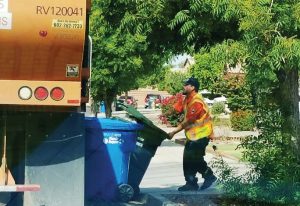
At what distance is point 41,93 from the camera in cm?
498

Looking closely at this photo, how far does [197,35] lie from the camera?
21.1 ft

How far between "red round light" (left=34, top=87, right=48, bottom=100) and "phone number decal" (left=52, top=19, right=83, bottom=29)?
546mm

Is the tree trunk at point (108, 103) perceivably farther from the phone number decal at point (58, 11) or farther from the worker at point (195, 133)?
the phone number decal at point (58, 11)

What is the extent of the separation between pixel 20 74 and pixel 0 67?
0.55ft

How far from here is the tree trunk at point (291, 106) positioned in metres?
7.07

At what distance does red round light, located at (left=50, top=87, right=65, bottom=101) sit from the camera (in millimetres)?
4988

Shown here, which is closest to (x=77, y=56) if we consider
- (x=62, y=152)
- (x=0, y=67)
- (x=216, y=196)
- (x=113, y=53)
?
(x=0, y=67)

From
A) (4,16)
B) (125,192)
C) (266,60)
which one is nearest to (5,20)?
(4,16)

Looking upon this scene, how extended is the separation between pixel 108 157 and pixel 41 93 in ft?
7.47

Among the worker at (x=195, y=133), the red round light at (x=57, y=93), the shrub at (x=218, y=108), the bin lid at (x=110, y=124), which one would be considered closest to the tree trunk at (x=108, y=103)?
the worker at (x=195, y=133)

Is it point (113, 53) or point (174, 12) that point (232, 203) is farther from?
point (113, 53)

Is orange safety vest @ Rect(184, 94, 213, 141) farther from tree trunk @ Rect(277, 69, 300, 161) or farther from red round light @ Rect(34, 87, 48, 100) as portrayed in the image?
red round light @ Rect(34, 87, 48, 100)

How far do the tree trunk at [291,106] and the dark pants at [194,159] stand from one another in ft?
6.47

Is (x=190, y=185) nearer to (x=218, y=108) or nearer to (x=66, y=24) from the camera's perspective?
(x=66, y=24)
